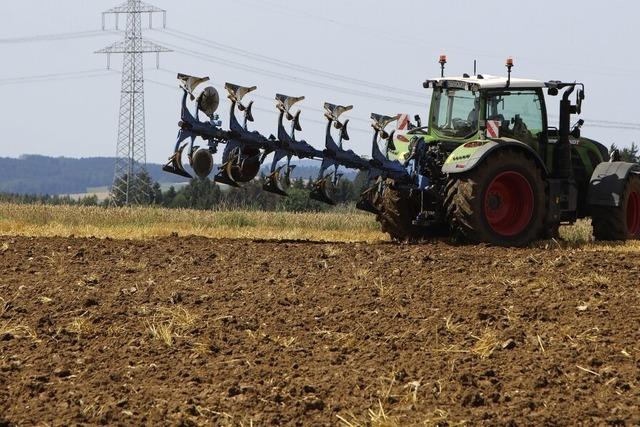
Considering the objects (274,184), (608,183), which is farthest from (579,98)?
(274,184)

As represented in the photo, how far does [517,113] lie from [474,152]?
1.23m

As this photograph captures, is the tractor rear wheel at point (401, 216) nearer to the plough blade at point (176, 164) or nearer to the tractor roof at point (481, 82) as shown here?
the tractor roof at point (481, 82)

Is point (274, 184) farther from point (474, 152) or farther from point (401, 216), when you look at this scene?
point (474, 152)

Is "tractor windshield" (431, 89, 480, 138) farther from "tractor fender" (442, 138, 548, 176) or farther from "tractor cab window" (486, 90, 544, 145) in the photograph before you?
"tractor fender" (442, 138, 548, 176)

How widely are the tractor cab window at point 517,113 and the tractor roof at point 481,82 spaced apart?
0.12 m

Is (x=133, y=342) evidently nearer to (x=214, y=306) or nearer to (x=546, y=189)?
(x=214, y=306)

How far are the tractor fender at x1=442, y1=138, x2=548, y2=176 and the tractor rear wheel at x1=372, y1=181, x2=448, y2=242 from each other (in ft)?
3.55

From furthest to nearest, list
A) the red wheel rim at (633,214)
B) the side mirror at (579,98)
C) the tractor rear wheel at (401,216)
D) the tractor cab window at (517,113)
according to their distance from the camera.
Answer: the red wheel rim at (633,214), the tractor rear wheel at (401,216), the side mirror at (579,98), the tractor cab window at (517,113)

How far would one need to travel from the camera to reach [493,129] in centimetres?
→ 1420

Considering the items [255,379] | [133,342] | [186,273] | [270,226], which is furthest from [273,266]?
[270,226]

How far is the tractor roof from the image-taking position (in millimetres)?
14336

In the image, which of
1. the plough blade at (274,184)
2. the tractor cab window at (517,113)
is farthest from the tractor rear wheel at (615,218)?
the plough blade at (274,184)

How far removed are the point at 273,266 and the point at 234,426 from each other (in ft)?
17.2

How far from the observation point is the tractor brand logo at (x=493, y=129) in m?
14.2
